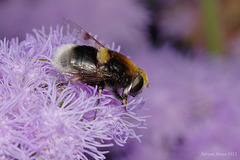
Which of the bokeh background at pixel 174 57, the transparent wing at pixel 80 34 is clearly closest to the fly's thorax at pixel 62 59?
the transparent wing at pixel 80 34

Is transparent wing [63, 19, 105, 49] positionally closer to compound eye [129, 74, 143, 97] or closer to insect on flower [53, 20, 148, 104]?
insect on flower [53, 20, 148, 104]

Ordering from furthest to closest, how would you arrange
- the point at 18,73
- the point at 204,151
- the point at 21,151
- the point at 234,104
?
1. the point at 234,104
2. the point at 204,151
3. the point at 18,73
4. the point at 21,151

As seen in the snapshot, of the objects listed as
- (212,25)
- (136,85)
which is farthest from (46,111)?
(212,25)

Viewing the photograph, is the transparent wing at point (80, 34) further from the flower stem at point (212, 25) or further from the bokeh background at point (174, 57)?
the flower stem at point (212, 25)

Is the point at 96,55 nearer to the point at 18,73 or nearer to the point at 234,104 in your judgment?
the point at 18,73

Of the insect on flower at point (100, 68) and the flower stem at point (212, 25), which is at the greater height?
the flower stem at point (212, 25)

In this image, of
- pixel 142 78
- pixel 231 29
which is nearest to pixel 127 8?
pixel 231 29

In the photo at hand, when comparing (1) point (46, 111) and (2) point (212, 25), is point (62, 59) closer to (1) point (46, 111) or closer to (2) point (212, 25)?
(1) point (46, 111)
